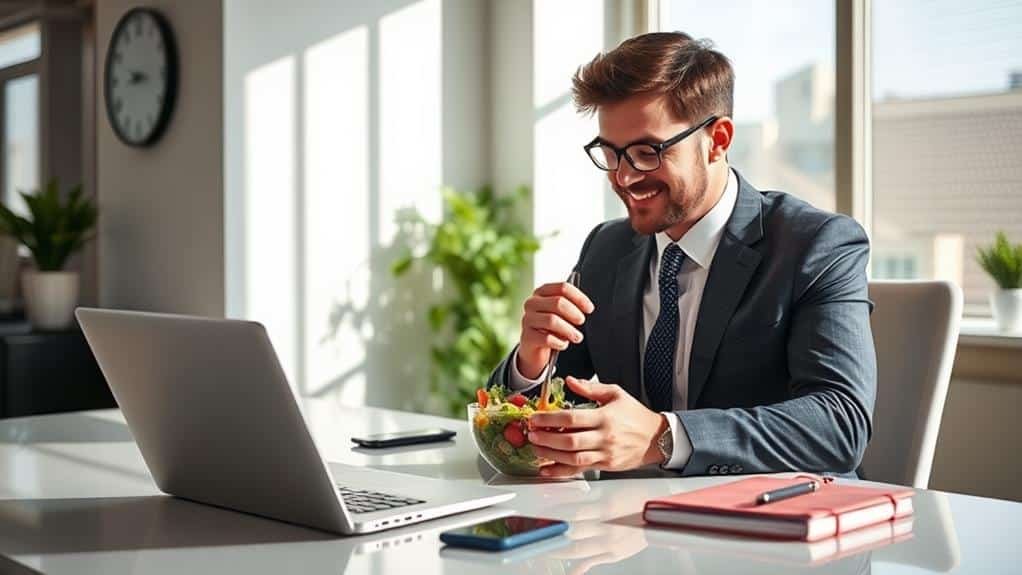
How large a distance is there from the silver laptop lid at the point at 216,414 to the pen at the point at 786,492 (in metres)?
0.43

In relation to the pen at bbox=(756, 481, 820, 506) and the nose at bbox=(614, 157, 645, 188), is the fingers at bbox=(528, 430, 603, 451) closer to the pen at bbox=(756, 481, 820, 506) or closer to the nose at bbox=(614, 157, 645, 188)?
the pen at bbox=(756, 481, 820, 506)

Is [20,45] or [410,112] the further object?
[20,45]

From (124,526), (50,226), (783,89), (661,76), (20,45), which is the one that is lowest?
(124,526)

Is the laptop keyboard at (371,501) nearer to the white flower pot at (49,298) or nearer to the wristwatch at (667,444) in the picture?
the wristwatch at (667,444)

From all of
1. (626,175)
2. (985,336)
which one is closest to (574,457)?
(626,175)

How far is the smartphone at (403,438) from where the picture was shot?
6.01 feet

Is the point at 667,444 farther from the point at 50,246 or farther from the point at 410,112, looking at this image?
the point at 50,246

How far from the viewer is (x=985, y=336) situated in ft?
9.57

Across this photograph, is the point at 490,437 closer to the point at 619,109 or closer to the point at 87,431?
the point at 619,109

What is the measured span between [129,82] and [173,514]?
10.1ft

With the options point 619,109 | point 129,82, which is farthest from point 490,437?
point 129,82

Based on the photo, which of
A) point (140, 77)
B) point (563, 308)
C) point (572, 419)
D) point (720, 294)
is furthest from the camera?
point (140, 77)

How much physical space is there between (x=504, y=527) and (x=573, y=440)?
0.86 ft

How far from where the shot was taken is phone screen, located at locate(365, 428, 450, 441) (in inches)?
72.7
